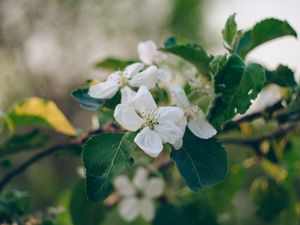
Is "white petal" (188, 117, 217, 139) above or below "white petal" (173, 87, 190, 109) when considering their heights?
below

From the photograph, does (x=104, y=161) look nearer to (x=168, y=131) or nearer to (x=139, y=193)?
(x=168, y=131)

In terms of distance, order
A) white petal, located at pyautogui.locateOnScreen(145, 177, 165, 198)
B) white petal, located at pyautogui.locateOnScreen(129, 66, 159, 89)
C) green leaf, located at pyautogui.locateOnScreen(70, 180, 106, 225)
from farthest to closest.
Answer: white petal, located at pyautogui.locateOnScreen(145, 177, 165, 198) → green leaf, located at pyautogui.locateOnScreen(70, 180, 106, 225) → white petal, located at pyautogui.locateOnScreen(129, 66, 159, 89)

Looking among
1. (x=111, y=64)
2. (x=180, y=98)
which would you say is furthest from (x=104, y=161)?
(x=111, y=64)

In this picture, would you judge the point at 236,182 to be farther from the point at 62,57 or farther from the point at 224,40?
the point at 62,57

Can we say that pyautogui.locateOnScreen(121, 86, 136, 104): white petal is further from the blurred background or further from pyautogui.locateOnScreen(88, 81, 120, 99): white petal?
the blurred background

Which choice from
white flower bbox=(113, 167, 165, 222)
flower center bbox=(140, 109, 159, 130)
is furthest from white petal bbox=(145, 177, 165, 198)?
flower center bbox=(140, 109, 159, 130)

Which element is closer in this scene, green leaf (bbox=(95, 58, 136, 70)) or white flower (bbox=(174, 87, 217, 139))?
white flower (bbox=(174, 87, 217, 139))
